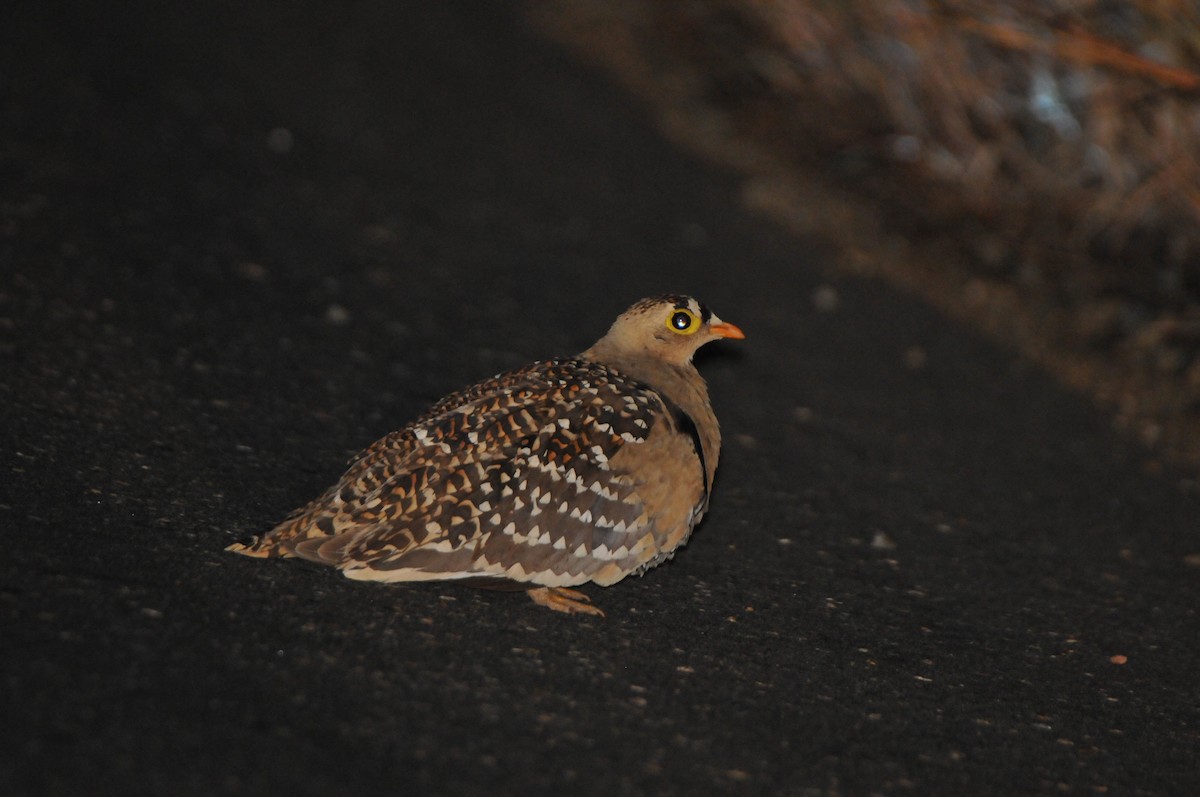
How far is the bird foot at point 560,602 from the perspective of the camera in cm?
462

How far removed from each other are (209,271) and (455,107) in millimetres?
3996

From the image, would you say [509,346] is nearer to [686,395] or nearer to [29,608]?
[686,395]

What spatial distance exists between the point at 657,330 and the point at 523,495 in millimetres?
1253

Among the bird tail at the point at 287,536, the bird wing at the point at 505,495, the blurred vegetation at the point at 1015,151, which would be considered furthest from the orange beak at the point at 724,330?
the blurred vegetation at the point at 1015,151

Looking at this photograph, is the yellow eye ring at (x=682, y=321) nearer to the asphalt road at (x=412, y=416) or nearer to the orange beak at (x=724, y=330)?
the orange beak at (x=724, y=330)

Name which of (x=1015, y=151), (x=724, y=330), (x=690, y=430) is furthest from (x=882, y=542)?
(x=1015, y=151)

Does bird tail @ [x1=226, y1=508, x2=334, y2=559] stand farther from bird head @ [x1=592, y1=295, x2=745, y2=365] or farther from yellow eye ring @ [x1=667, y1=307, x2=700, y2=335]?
yellow eye ring @ [x1=667, y1=307, x2=700, y2=335]

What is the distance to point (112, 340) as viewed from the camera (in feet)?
20.0

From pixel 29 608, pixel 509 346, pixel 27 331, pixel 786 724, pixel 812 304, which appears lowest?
pixel 29 608

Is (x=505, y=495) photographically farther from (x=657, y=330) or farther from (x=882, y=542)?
(x=882, y=542)

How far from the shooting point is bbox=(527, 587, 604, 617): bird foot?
4.62 meters

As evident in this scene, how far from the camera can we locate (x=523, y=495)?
4.51 meters

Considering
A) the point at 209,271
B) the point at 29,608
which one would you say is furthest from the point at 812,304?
the point at 29,608

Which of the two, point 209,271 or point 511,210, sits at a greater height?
point 511,210
